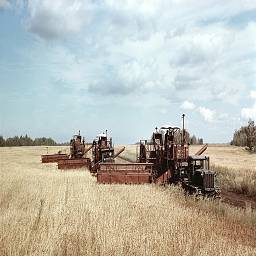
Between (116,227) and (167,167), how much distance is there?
46.3ft

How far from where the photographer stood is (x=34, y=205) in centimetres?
1339

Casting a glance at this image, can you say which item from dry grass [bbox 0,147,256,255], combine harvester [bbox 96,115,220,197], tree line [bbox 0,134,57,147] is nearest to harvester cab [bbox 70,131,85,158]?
combine harvester [bbox 96,115,220,197]

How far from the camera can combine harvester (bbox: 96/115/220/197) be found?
71.7 feet

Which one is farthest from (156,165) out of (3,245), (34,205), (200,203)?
(3,245)

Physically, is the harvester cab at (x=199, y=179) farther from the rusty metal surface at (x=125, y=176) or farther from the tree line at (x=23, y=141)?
the tree line at (x=23, y=141)

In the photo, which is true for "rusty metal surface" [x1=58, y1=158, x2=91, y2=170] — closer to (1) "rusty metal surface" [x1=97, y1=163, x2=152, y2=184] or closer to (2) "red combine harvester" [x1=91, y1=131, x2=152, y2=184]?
(2) "red combine harvester" [x1=91, y1=131, x2=152, y2=184]

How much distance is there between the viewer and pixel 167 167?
947 inches

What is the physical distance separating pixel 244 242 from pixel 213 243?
4.69 feet

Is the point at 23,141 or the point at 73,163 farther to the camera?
the point at 23,141

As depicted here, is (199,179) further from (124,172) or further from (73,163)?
(73,163)

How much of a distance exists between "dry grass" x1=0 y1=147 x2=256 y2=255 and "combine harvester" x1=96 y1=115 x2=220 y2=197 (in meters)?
5.49

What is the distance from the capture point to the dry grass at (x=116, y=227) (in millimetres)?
8195

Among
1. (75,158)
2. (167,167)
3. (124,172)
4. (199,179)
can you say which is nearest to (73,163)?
(75,158)

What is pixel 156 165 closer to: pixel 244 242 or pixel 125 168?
pixel 125 168
